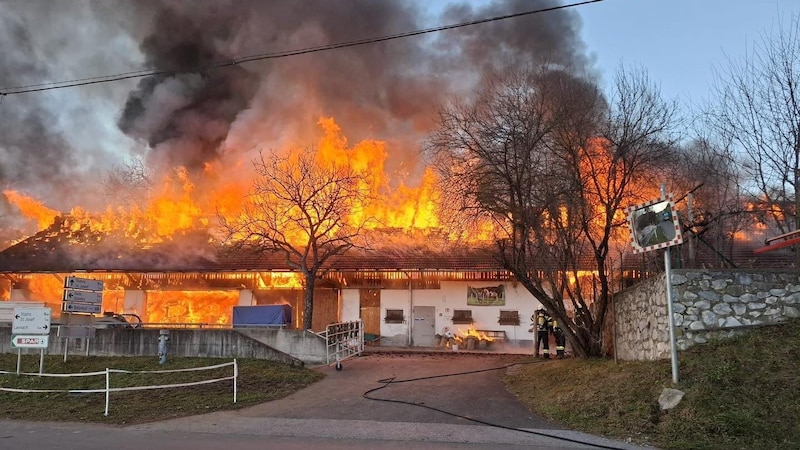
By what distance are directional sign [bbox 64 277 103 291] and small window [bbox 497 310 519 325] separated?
52.7 ft

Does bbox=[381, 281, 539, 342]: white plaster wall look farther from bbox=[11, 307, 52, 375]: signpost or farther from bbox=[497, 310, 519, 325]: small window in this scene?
bbox=[11, 307, 52, 375]: signpost

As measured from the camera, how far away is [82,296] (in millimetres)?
16672

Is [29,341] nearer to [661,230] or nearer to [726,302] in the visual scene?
[661,230]

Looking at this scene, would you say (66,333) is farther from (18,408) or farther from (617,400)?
(617,400)

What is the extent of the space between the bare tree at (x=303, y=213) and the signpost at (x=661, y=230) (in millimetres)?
12491

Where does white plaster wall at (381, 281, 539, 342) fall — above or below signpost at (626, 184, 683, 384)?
below

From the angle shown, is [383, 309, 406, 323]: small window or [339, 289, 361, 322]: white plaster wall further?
[339, 289, 361, 322]: white plaster wall

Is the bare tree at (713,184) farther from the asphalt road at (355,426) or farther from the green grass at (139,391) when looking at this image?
the green grass at (139,391)

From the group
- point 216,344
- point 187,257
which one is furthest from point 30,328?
point 187,257

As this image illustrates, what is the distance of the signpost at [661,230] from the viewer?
9312mm

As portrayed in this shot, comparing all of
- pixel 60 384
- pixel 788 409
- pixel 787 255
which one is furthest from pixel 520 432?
pixel 787 255

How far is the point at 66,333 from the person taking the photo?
627 inches

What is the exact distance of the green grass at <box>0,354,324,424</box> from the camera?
11047 mm

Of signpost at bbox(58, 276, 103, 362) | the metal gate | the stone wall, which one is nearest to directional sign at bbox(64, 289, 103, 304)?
signpost at bbox(58, 276, 103, 362)
